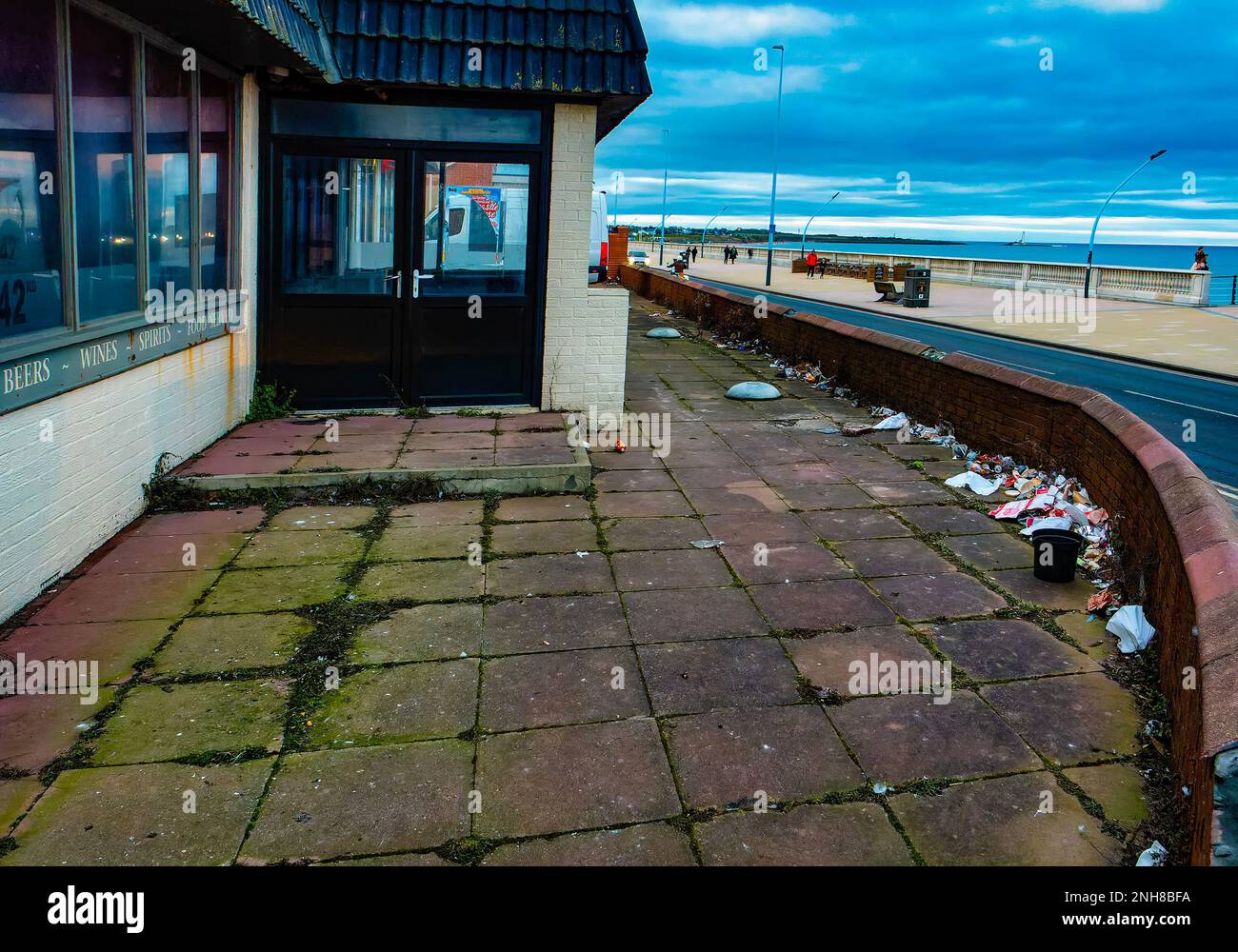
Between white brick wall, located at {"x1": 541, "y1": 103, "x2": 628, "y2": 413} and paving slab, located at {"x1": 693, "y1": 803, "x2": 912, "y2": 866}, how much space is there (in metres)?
6.81

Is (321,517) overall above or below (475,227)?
below

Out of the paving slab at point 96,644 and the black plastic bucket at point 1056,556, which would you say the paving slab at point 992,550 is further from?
the paving slab at point 96,644

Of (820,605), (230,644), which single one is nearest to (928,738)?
(820,605)

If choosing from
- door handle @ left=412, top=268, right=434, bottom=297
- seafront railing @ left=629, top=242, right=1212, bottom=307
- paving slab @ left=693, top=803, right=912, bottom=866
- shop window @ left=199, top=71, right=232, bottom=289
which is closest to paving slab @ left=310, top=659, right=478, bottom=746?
paving slab @ left=693, top=803, right=912, bottom=866

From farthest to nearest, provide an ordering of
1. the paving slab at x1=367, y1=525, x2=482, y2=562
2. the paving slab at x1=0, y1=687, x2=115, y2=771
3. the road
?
the road
the paving slab at x1=367, y1=525, x2=482, y2=562
the paving slab at x1=0, y1=687, x2=115, y2=771

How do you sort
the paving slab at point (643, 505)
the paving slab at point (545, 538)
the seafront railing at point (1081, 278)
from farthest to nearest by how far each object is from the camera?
the seafront railing at point (1081, 278), the paving slab at point (643, 505), the paving slab at point (545, 538)

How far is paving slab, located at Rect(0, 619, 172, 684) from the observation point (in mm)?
4594

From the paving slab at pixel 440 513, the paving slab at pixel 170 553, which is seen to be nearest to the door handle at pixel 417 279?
the paving slab at pixel 440 513

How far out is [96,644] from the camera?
4.79 metres

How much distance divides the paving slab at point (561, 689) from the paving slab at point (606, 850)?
2.67ft

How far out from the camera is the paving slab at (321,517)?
263 inches

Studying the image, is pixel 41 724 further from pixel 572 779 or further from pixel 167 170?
pixel 167 170

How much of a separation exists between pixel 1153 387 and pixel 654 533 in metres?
12.1

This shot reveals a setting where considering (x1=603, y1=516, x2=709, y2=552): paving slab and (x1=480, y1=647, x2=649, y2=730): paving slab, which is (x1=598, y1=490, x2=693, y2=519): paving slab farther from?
(x1=480, y1=647, x2=649, y2=730): paving slab
